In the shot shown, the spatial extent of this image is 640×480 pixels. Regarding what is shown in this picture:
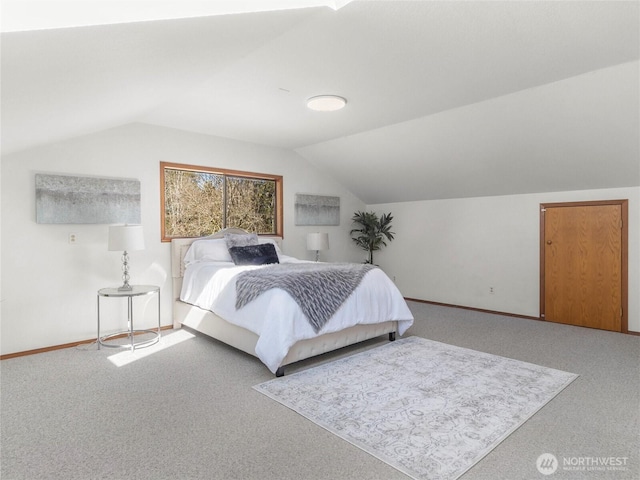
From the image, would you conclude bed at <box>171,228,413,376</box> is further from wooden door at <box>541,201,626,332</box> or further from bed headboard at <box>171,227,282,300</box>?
wooden door at <box>541,201,626,332</box>

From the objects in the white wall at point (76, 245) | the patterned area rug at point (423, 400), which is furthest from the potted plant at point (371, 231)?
the patterned area rug at point (423, 400)

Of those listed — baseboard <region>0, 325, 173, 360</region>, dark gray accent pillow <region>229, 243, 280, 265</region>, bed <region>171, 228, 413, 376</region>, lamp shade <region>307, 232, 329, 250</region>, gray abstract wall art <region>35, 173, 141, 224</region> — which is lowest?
baseboard <region>0, 325, 173, 360</region>

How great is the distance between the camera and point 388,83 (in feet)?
11.0

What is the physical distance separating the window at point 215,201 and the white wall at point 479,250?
2300 millimetres

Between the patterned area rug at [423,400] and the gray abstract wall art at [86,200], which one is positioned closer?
the patterned area rug at [423,400]

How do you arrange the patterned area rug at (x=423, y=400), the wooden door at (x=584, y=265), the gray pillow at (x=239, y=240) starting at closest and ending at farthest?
the patterned area rug at (x=423, y=400) → the wooden door at (x=584, y=265) → the gray pillow at (x=239, y=240)

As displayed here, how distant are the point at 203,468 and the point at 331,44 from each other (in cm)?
264

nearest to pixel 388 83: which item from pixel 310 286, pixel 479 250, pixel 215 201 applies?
pixel 310 286

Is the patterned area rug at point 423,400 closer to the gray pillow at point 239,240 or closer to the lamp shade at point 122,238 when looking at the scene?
the lamp shade at point 122,238

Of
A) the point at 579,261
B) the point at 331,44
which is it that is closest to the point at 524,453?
the point at 331,44

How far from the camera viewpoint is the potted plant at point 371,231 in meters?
6.88

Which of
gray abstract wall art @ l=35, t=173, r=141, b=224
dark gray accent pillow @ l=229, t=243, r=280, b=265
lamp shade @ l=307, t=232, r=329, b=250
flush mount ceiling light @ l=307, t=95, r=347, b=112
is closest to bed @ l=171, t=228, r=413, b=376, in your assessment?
dark gray accent pillow @ l=229, t=243, r=280, b=265

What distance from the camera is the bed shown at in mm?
3098

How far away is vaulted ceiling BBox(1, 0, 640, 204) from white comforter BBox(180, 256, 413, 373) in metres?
1.77
